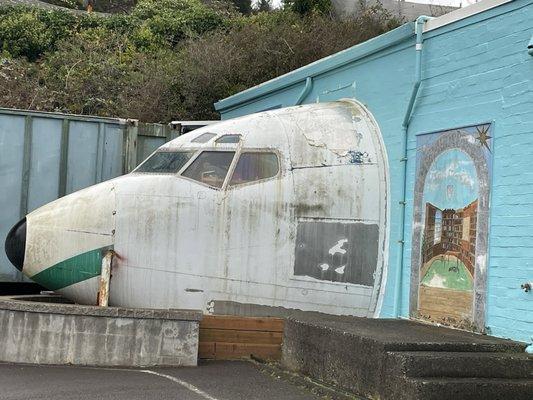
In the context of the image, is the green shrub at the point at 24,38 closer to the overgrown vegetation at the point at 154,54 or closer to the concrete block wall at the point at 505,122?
the overgrown vegetation at the point at 154,54

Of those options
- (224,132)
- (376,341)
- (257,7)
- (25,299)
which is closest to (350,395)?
(376,341)

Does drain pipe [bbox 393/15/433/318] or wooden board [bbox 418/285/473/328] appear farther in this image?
drain pipe [bbox 393/15/433/318]

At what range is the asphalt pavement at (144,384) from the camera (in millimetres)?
6371

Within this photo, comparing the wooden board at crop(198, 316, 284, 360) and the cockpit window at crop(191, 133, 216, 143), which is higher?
the cockpit window at crop(191, 133, 216, 143)

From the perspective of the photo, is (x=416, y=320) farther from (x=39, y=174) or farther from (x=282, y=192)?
(x=39, y=174)

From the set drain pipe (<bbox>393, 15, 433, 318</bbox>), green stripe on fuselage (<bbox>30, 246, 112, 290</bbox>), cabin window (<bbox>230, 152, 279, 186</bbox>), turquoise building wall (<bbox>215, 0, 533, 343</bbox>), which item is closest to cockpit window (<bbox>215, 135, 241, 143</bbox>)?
cabin window (<bbox>230, 152, 279, 186</bbox>)

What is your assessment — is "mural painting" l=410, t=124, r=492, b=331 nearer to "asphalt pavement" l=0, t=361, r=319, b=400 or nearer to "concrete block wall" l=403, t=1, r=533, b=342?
"concrete block wall" l=403, t=1, r=533, b=342

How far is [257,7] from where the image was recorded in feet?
155

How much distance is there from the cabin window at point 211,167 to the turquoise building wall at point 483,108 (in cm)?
211

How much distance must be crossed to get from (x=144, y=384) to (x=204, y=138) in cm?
302

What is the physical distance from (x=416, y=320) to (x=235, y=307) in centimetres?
214

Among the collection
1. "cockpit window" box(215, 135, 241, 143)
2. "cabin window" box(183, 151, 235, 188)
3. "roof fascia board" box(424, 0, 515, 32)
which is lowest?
"cabin window" box(183, 151, 235, 188)

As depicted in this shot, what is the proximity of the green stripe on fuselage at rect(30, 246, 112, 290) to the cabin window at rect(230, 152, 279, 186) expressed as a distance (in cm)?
171

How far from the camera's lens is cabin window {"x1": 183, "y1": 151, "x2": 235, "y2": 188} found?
7762 millimetres
